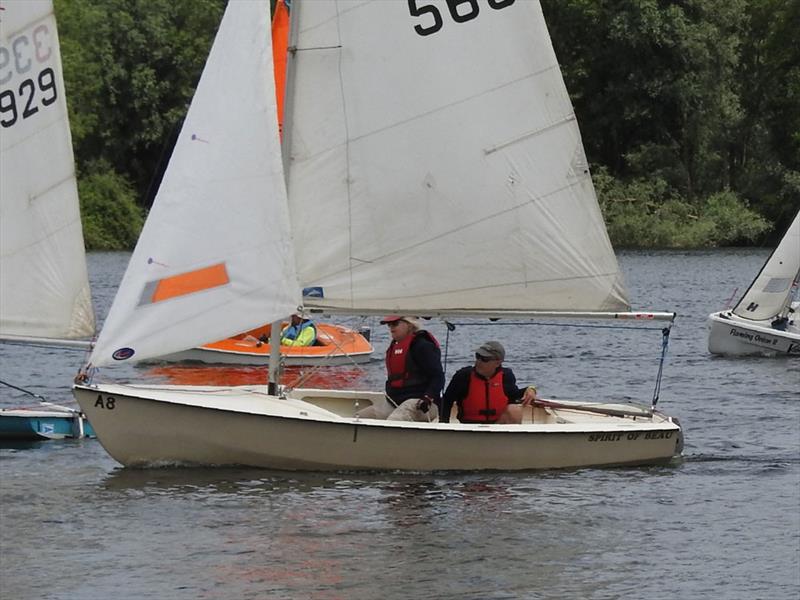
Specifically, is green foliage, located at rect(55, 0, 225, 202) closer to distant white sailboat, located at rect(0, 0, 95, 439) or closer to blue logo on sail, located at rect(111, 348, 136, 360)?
distant white sailboat, located at rect(0, 0, 95, 439)

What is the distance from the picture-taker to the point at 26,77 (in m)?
18.1

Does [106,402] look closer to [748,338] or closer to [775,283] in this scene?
[748,338]

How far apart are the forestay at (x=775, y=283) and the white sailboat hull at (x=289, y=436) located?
1265 cm

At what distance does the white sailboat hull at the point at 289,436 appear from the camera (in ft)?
54.6

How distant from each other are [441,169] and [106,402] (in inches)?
144

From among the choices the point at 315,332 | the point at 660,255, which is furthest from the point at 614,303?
the point at 660,255

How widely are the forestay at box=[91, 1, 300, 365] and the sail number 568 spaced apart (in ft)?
4.43

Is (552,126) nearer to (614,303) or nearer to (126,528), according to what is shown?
(614,303)

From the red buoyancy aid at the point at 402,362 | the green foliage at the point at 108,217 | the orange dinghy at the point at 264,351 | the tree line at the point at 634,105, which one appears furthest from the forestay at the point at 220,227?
the green foliage at the point at 108,217

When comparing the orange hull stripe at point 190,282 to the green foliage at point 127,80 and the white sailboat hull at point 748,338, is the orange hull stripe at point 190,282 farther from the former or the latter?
the green foliage at point 127,80

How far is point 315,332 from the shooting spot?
2688 centimetres

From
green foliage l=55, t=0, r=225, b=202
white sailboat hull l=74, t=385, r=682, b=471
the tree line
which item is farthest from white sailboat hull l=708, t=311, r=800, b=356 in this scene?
green foliage l=55, t=0, r=225, b=202

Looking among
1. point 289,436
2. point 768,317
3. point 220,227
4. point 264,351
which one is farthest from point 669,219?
point 220,227

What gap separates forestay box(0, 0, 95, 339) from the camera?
712 inches
